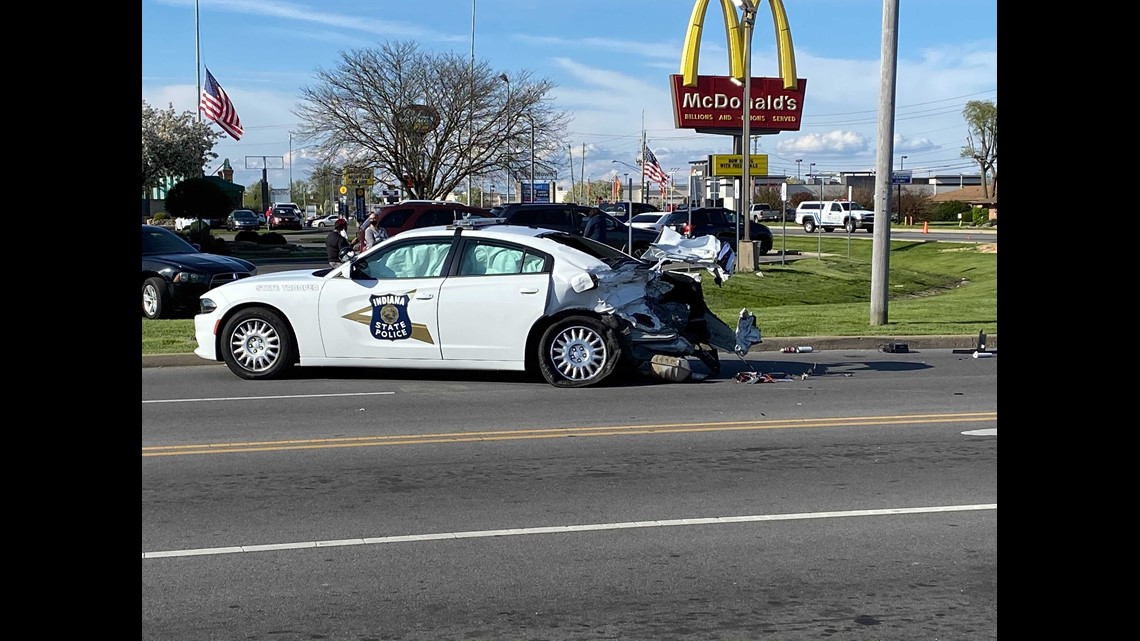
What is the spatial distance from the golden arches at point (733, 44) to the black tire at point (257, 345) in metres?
37.5

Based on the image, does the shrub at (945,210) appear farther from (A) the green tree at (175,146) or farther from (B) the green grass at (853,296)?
(A) the green tree at (175,146)

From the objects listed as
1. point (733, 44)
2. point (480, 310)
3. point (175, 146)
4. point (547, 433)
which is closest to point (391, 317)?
point (480, 310)

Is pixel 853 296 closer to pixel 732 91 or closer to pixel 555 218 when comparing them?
pixel 555 218

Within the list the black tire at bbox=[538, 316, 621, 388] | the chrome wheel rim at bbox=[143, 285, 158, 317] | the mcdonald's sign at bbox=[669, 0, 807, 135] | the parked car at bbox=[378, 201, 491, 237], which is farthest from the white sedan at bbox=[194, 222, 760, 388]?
the mcdonald's sign at bbox=[669, 0, 807, 135]

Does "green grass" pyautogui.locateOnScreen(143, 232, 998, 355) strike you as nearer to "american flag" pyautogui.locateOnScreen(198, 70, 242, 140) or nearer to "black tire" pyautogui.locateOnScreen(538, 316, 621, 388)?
"black tire" pyautogui.locateOnScreen(538, 316, 621, 388)

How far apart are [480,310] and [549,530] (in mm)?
→ 5591

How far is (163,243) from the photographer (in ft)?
65.9

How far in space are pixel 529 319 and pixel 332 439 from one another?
3.11 meters

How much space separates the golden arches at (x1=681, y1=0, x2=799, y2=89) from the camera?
47.8 meters

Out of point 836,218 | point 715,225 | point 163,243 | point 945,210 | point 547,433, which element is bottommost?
point 547,433

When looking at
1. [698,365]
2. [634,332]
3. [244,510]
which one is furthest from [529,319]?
[244,510]
